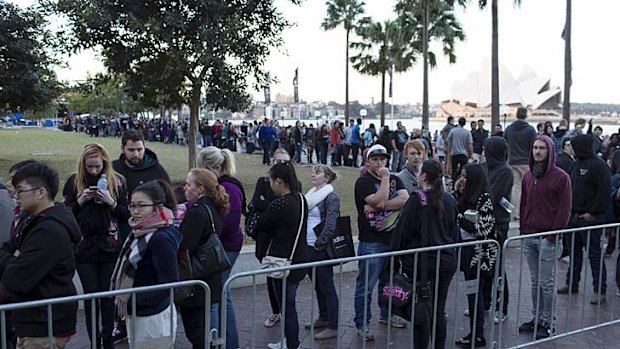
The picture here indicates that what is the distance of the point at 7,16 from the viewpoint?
18.1 m

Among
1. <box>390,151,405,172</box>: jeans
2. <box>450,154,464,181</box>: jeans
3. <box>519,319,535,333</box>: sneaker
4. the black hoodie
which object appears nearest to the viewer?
the black hoodie

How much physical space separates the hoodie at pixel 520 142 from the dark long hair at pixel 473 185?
4780 mm

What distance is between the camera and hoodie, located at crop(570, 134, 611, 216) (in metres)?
6.46

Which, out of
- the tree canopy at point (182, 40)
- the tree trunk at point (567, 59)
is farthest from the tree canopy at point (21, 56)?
the tree trunk at point (567, 59)

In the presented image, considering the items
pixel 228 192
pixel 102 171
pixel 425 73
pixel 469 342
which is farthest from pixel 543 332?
pixel 425 73

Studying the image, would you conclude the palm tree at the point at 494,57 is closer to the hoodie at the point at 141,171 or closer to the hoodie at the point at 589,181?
the hoodie at the point at 589,181

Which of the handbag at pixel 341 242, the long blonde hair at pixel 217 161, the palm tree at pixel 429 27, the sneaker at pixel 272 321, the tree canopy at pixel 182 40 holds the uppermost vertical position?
the palm tree at pixel 429 27

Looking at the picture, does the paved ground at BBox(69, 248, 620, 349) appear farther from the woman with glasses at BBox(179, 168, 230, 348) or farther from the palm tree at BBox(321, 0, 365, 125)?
the palm tree at BBox(321, 0, 365, 125)

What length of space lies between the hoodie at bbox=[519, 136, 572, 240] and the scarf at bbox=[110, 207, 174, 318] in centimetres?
349

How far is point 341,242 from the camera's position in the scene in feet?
17.8

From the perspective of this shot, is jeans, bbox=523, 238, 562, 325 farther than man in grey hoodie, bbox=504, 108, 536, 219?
No

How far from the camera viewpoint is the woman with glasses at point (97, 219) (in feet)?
14.9

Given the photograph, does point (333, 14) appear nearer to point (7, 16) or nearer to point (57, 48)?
point (7, 16)

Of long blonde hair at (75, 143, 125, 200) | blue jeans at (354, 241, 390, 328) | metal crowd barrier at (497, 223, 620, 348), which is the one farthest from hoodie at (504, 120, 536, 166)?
long blonde hair at (75, 143, 125, 200)
